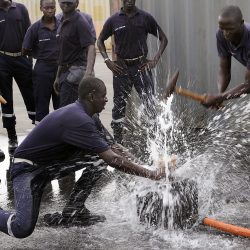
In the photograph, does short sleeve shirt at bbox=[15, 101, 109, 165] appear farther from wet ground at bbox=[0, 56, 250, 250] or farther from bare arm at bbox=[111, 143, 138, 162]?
wet ground at bbox=[0, 56, 250, 250]

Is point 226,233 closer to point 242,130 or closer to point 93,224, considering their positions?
point 93,224

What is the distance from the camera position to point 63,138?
17.2 feet

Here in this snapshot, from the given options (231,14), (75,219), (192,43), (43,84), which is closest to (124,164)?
(75,219)

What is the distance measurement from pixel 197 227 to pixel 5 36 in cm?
412

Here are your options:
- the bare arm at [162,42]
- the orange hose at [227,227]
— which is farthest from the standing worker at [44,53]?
the orange hose at [227,227]

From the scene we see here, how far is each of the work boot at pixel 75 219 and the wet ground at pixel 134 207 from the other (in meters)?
0.06

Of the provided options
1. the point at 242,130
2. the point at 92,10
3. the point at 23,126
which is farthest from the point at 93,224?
the point at 92,10

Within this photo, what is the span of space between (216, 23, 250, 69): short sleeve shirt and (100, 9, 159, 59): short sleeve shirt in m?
1.89

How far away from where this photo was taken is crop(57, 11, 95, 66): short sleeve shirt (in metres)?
7.94

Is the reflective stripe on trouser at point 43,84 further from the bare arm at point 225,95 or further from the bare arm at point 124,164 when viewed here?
the bare arm at point 124,164

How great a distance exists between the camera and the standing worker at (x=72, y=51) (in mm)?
7922

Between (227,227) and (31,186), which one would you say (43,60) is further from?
(227,227)

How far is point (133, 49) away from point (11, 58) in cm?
→ 147

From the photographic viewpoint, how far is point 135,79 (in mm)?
8609
